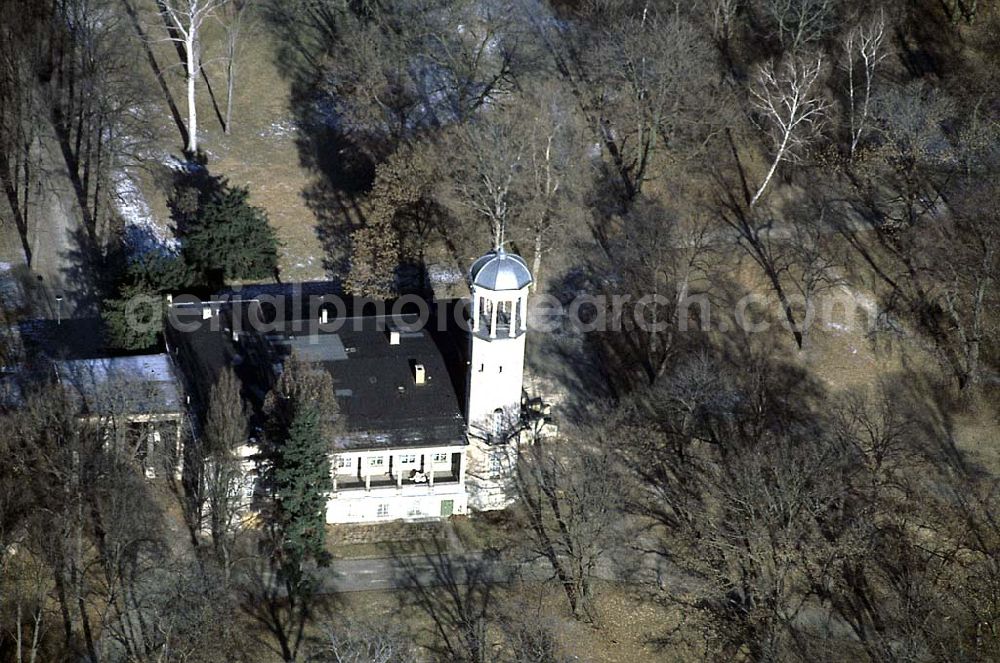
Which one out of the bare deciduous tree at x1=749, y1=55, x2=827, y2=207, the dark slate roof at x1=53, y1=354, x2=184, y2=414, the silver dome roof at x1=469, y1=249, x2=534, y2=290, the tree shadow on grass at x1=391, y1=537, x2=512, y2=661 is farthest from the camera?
the bare deciduous tree at x1=749, y1=55, x2=827, y2=207

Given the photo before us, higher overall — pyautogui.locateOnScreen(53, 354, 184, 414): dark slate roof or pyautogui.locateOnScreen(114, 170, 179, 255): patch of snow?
pyautogui.locateOnScreen(114, 170, 179, 255): patch of snow

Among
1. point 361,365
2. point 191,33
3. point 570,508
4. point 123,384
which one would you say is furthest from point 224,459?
point 191,33

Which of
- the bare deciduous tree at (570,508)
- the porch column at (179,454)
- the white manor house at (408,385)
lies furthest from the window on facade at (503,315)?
the porch column at (179,454)

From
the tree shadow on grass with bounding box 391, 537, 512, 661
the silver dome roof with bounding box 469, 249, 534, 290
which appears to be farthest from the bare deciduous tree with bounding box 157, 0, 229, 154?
the tree shadow on grass with bounding box 391, 537, 512, 661

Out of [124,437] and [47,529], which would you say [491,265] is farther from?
[47,529]

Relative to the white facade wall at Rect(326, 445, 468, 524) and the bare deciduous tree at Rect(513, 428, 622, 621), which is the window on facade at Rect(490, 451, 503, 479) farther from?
the white facade wall at Rect(326, 445, 468, 524)

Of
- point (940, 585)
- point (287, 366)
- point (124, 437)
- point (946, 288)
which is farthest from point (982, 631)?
point (124, 437)
